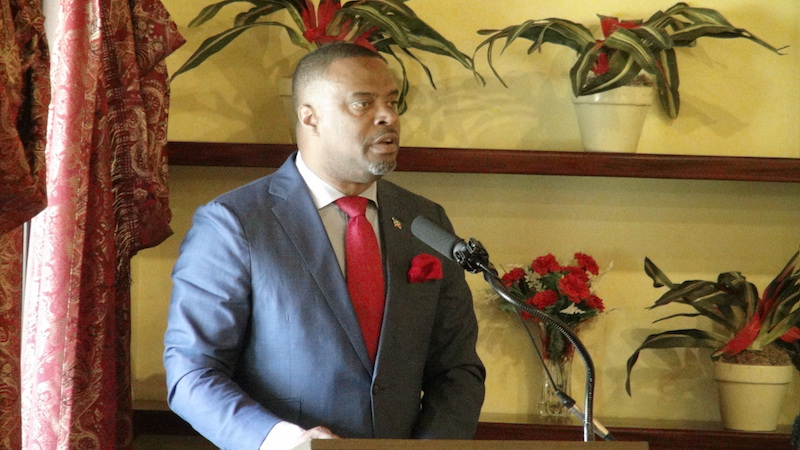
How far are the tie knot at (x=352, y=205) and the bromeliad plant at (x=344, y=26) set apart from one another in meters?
0.57

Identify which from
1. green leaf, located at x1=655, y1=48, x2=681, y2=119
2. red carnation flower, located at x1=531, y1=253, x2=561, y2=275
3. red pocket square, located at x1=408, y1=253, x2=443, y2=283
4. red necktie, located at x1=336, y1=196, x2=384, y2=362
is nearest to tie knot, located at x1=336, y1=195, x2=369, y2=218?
red necktie, located at x1=336, y1=196, x2=384, y2=362

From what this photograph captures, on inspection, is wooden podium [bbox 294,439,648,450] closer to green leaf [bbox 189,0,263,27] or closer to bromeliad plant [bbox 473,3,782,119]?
bromeliad plant [bbox 473,3,782,119]

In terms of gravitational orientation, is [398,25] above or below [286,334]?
above

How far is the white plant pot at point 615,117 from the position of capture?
271cm

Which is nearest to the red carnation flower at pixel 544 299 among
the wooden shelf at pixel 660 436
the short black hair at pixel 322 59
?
the wooden shelf at pixel 660 436

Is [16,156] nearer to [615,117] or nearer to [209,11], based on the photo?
[209,11]

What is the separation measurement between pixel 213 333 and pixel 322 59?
647mm

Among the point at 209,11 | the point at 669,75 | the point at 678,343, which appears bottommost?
the point at 678,343

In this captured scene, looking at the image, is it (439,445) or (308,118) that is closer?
(439,445)

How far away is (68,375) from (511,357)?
1374 mm

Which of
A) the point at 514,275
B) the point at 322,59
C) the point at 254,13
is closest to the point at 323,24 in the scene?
the point at 254,13

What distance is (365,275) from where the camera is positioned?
6.92 feet

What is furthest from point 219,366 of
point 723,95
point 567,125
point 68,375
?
point 723,95

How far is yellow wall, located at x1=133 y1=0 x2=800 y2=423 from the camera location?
2918mm
